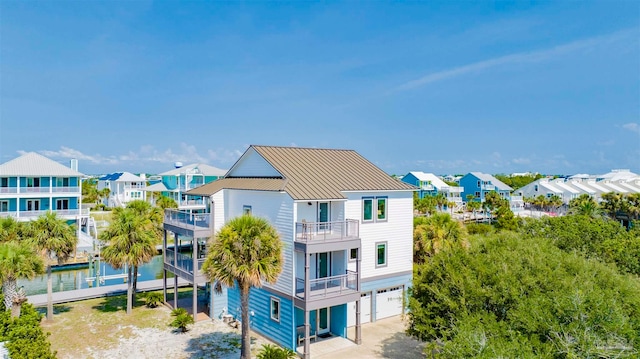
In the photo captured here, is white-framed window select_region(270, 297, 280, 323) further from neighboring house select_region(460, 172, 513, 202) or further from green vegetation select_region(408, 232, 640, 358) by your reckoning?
neighboring house select_region(460, 172, 513, 202)

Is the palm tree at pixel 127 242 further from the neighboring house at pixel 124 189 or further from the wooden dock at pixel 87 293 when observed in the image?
the neighboring house at pixel 124 189

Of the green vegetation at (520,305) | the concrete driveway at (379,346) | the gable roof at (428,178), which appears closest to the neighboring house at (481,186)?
the gable roof at (428,178)

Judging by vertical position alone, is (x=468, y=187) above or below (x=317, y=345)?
above

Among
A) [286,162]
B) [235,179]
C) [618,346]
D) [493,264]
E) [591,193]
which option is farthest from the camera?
[591,193]

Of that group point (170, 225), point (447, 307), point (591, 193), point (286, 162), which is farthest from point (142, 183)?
point (591, 193)

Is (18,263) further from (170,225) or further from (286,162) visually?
(286,162)

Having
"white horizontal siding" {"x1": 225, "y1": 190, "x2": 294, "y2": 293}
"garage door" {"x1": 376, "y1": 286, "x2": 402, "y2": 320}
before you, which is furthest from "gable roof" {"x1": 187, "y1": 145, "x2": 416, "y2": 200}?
"garage door" {"x1": 376, "y1": 286, "x2": 402, "y2": 320}

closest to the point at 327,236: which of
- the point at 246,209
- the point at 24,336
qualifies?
the point at 246,209
